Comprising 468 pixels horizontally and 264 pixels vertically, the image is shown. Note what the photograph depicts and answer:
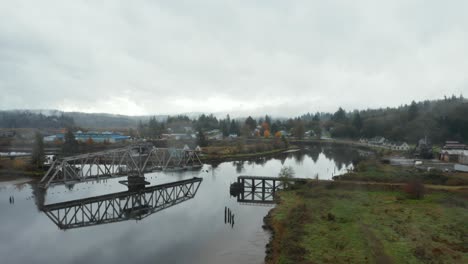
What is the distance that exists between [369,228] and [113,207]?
25.6 m

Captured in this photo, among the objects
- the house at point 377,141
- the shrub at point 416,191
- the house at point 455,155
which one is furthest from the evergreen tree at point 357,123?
the shrub at point 416,191

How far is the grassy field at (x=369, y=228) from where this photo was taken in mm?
18172

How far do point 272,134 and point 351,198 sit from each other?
10336 cm

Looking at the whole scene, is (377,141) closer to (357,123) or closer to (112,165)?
(357,123)

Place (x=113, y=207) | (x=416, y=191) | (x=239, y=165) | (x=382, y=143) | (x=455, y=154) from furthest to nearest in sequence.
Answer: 1. (x=382, y=143)
2. (x=239, y=165)
3. (x=455, y=154)
4. (x=416, y=191)
5. (x=113, y=207)

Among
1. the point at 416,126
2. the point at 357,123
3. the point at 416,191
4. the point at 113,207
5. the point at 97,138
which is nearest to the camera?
the point at 113,207

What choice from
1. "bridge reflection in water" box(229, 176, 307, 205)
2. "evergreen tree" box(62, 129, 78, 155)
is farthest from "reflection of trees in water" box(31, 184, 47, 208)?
"evergreen tree" box(62, 129, 78, 155)

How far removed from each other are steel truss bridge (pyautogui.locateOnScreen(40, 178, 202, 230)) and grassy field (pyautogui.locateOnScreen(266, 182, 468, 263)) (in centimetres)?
1458

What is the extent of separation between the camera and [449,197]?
30312 millimetres

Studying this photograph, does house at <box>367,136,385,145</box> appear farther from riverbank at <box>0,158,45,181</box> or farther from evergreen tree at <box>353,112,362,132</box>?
riverbank at <box>0,158,45,181</box>

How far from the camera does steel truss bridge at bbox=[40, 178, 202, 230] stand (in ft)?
95.5

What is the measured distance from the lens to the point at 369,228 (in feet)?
72.8

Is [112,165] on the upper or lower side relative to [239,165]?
upper

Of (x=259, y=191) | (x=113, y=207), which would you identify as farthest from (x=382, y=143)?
(x=113, y=207)
